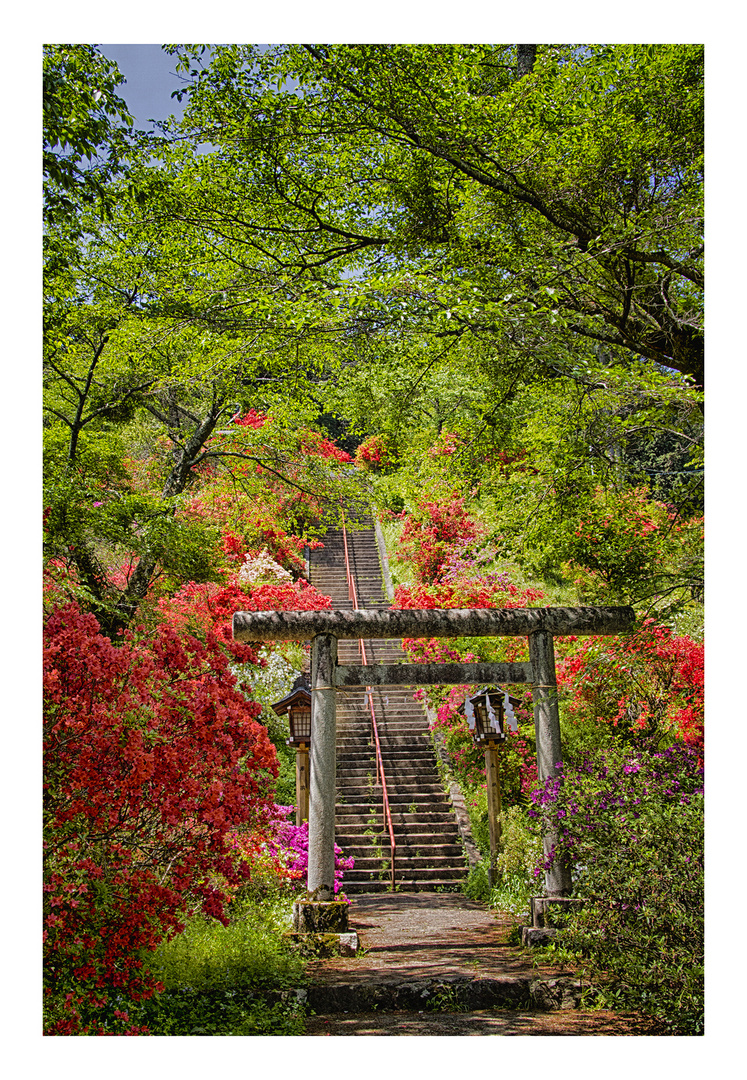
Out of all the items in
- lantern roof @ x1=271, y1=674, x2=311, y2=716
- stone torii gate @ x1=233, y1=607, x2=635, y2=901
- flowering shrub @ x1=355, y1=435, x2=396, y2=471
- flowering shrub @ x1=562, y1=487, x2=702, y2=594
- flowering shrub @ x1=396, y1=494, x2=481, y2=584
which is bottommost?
lantern roof @ x1=271, y1=674, x2=311, y2=716

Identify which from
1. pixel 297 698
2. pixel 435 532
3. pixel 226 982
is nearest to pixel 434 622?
pixel 297 698

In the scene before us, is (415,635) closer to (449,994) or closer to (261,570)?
(449,994)

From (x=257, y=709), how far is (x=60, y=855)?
4.27ft

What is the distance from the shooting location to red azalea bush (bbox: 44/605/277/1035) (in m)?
3.04

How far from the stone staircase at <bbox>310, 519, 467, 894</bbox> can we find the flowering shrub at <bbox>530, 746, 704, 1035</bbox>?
4.11 m

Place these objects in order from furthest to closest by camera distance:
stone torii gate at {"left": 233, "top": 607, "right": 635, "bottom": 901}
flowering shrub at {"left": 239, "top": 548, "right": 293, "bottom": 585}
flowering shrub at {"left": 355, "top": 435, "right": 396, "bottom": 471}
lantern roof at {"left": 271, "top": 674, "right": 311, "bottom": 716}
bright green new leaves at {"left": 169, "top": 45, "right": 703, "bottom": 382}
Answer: flowering shrub at {"left": 355, "top": 435, "right": 396, "bottom": 471}
flowering shrub at {"left": 239, "top": 548, "right": 293, "bottom": 585}
lantern roof at {"left": 271, "top": 674, "right": 311, "bottom": 716}
stone torii gate at {"left": 233, "top": 607, "right": 635, "bottom": 901}
bright green new leaves at {"left": 169, "top": 45, "right": 703, "bottom": 382}

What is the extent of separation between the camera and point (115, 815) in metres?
3.11

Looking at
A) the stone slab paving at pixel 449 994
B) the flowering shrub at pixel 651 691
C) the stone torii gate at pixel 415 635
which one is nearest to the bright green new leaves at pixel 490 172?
the stone torii gate at pixel 415 635

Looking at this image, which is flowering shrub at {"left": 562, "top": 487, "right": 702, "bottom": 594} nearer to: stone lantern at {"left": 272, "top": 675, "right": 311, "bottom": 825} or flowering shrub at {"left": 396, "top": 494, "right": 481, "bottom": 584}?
stone lantern at {"left": 272, "top": 675, "right": 311, "bottom": 825}

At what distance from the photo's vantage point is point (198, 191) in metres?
5.22

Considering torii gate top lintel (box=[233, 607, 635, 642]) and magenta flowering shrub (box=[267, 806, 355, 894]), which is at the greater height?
torii gate top lintel (box=[233, 607, 635, 642])

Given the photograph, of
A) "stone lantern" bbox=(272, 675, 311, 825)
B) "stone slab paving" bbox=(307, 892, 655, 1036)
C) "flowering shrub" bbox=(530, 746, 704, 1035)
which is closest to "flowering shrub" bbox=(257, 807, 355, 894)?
"stone lantern" bbox=(272, 675, 311, 825)

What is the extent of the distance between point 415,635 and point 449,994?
241cm

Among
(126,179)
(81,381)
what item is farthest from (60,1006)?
(81,381)
